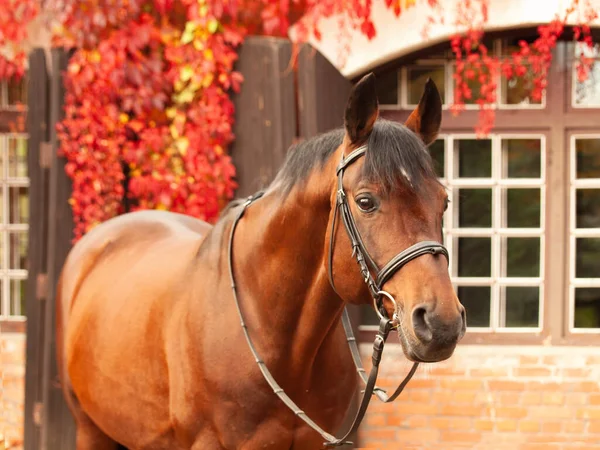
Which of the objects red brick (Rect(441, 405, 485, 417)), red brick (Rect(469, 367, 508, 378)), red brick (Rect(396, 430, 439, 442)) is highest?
red brick (Rect(469, 367, 508, 378))

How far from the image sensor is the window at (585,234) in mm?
4609

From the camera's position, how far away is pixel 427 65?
187 inches

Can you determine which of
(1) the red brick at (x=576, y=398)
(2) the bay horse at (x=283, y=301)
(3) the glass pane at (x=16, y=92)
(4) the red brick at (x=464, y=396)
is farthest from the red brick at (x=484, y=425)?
(3) the glass pane at (x=16, y=92)

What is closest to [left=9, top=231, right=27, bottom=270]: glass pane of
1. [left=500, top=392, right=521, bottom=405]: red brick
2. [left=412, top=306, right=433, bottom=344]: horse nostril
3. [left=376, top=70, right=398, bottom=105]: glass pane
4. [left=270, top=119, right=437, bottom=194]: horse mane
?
[left=376, top=70, right=398, bottom=105]: glass pane

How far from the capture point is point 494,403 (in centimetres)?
459

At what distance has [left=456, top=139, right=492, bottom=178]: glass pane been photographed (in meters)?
A: 4.71

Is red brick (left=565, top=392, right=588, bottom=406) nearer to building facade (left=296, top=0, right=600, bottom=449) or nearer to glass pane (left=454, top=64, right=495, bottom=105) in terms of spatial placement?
building facade (left=296, top=0, right=600, bottom=449)

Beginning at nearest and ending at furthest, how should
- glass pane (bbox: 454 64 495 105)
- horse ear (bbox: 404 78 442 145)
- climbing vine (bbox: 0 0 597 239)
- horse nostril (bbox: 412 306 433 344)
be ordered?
horse nostril (bbox: 412 306 433 344) < horse ear (bbox: 404 78 442 145) < climbing vine (bbox: 0 0 597 239) < glass pane (bbox: 454 64 495 105)

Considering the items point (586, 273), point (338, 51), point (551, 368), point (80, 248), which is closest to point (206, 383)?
point (80, 248)

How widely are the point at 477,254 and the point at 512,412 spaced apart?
3.49 feet

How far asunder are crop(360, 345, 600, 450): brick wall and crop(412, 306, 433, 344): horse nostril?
2798 millimetres

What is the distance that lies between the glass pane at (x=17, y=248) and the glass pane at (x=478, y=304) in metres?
3.21

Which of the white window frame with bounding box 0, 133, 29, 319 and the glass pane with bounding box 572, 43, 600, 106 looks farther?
the white window frame with bounding box 0, 133, 29, 319

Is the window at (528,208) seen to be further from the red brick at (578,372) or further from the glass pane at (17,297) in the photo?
the glass pane at (17,297)
